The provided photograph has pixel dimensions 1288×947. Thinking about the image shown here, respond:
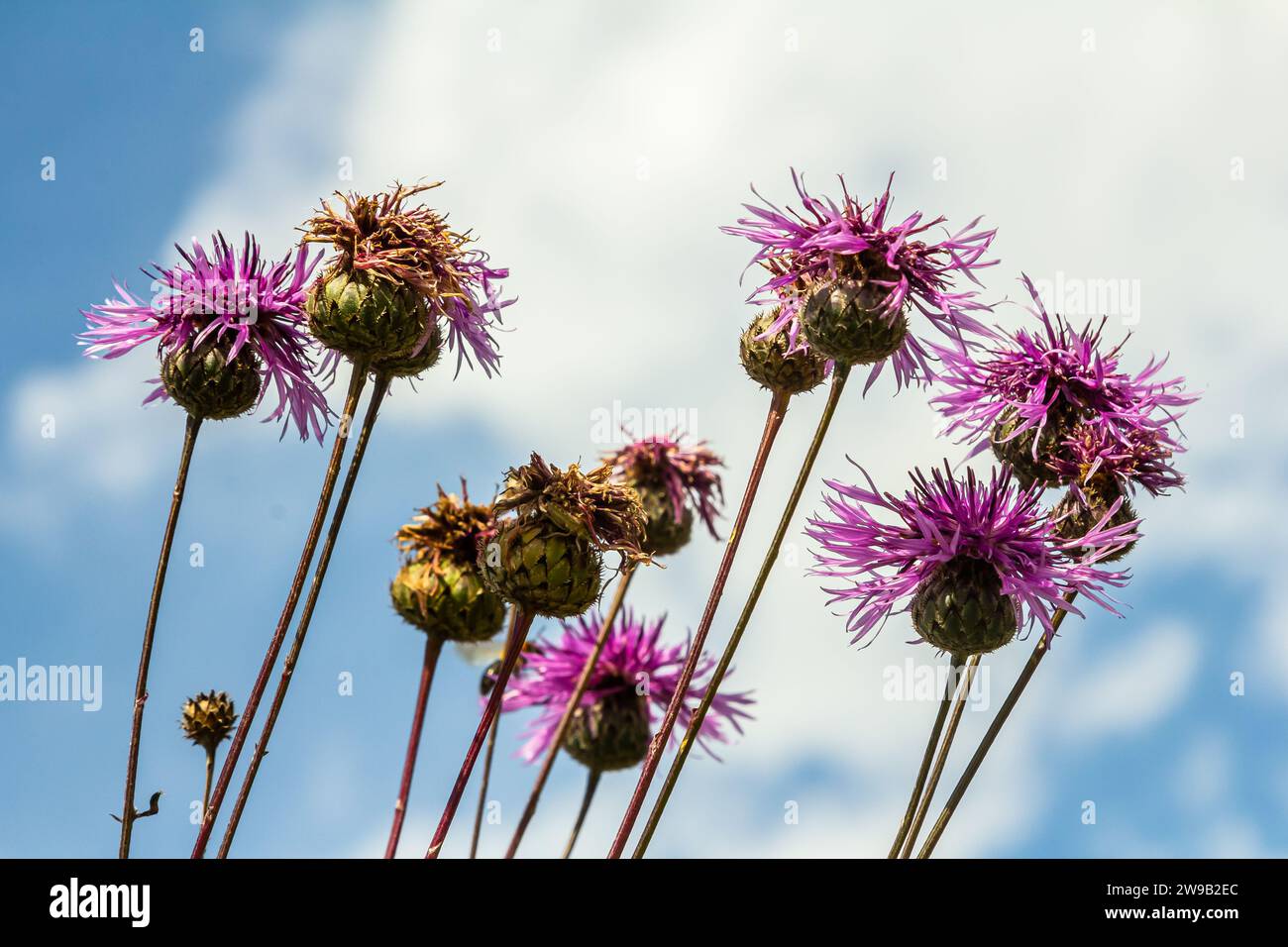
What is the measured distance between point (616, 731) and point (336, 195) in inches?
140

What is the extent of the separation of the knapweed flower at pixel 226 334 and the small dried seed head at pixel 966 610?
2440 millimetres

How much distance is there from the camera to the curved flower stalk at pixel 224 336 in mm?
4918

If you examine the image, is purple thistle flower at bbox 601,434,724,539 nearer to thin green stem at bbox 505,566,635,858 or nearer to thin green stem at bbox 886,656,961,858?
thin green stem at bbox 505,566,635,858

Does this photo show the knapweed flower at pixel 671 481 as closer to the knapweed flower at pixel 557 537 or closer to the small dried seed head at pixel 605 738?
the small dried seed head at pixel 605 738

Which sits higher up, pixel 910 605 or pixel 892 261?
pixel 892 261

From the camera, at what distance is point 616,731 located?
7.21 metres

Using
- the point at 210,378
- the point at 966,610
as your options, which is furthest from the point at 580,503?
the point at 210,378

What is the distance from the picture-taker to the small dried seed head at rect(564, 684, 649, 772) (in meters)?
7.16

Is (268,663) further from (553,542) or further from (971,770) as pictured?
(971,770)

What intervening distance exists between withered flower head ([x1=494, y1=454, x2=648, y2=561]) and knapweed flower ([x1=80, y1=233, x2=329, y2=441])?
3.80ft

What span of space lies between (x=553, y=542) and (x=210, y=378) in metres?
1.54

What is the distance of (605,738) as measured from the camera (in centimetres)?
717
